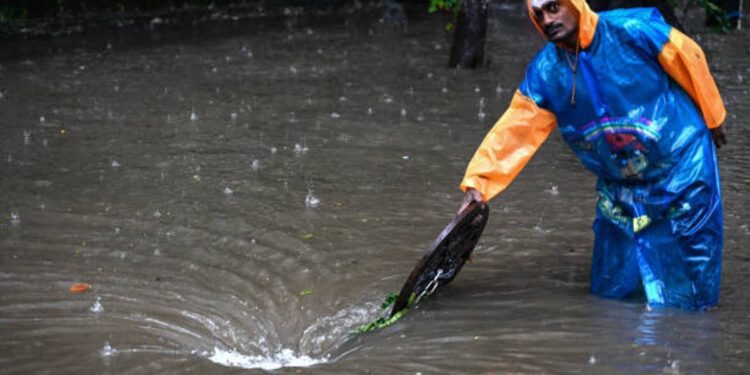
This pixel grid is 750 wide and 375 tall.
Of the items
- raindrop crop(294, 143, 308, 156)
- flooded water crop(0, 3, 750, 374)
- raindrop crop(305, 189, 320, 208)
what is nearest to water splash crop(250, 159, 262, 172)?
flooded water crop(0, 3, 750, 374)

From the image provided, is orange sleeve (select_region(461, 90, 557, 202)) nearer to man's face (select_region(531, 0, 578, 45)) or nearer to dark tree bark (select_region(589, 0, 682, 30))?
man's face (select_region(531, 0, 578, 45))

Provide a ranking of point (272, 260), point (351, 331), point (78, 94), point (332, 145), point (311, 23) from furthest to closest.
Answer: point (311, 23) → point (78, 94) → point (332, 145) → point (272, 260) → point (351, 331)

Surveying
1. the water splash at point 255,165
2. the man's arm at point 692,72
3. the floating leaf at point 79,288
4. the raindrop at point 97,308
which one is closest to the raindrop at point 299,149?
the water splash at point 255,165

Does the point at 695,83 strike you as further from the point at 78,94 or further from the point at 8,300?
the point at 78,94

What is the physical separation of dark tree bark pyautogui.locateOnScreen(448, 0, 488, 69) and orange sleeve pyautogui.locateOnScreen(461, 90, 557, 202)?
6.54m

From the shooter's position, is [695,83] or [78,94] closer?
[695,83]

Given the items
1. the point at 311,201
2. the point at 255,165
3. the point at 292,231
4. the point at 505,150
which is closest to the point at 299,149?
the point at 255,165

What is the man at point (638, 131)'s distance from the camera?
15.8 ft

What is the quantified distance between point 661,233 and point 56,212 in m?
3.64

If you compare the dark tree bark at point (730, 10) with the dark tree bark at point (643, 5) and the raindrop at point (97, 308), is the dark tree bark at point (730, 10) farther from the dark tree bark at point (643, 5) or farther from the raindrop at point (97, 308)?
the raindrop at point (97, 308)

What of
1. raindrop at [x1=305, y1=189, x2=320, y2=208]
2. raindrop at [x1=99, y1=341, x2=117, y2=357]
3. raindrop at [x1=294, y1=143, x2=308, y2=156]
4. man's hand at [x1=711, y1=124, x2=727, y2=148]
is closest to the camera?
raindrop at [x1=99, y1=341, x2=117, y2=357]

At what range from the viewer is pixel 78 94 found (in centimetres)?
1040

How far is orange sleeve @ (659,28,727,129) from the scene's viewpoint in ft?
15.6

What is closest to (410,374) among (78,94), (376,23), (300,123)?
(300,123)
